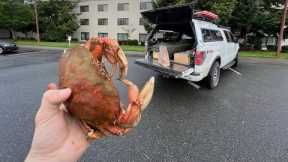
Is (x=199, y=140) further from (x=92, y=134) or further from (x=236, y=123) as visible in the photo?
(x=92, y=134)

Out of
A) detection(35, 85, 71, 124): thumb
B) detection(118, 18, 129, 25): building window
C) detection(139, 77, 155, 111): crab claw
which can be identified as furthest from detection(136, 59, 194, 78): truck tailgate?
detection(118, 18, 129, 25): building window

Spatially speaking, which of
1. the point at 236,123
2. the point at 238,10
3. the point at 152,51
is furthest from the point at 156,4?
the point at 236,123

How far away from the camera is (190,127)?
11.4ft

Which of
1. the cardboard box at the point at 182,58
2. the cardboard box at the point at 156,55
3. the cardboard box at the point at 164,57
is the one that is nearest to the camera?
the cardboard box at the point at 182,58

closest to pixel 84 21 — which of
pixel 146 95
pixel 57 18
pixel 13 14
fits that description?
pixel 57 18

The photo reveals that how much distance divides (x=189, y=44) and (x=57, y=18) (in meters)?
30.1

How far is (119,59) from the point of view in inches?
57.9

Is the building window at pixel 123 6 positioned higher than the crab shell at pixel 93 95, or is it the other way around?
the building window at pixel 123 6

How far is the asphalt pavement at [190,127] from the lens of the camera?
2.69 metres

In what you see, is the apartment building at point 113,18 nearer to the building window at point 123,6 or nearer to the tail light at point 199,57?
the building window at point 123,6

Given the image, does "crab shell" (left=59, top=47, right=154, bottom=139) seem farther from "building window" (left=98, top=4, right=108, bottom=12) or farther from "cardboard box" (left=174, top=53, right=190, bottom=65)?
"building window" (left=98, top=4, right=108, bottom=12)

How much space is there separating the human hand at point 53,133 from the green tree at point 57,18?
104ft

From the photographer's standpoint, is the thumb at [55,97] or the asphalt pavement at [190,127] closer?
the thumb at [55,97]

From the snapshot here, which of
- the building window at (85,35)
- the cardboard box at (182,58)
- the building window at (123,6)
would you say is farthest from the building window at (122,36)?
the cardboard box at (182,58)
